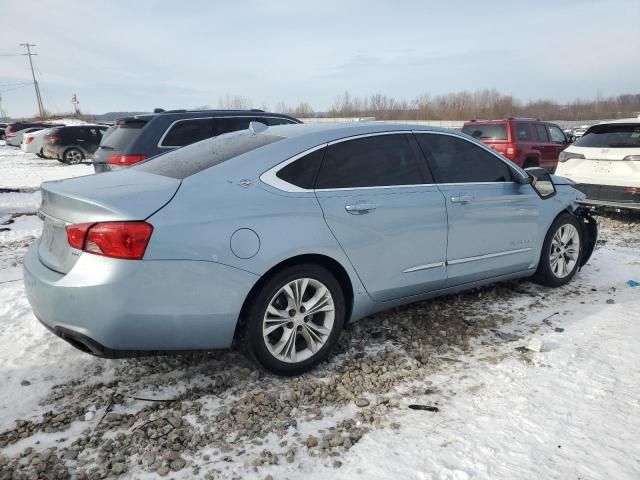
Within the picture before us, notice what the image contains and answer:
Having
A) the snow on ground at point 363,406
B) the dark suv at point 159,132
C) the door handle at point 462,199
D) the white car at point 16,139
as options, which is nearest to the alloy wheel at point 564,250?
the snow on ground at point 363,406

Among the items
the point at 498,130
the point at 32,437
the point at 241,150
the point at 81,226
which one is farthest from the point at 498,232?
the point at 498,130

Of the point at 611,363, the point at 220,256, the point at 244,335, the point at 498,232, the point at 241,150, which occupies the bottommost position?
the point at 611,363

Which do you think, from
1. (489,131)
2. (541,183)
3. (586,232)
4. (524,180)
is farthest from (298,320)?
(489,131)

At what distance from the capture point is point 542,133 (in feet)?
40.8

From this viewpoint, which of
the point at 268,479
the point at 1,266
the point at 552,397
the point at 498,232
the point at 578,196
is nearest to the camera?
the point at 268,479

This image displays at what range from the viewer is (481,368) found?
329 cm

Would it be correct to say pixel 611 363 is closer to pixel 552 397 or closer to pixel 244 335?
pixel 552 397

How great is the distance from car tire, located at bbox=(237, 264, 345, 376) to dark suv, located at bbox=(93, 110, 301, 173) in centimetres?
447

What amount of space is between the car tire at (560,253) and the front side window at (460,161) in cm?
82

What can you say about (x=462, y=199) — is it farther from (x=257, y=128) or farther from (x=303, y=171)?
(x=257, y=128)

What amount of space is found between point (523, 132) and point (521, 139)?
25 cm

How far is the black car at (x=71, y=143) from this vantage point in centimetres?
1961

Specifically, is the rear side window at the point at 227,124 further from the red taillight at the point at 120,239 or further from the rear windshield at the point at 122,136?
the red taillight at the point at 120,239

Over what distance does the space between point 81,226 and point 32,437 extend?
1130 mm
